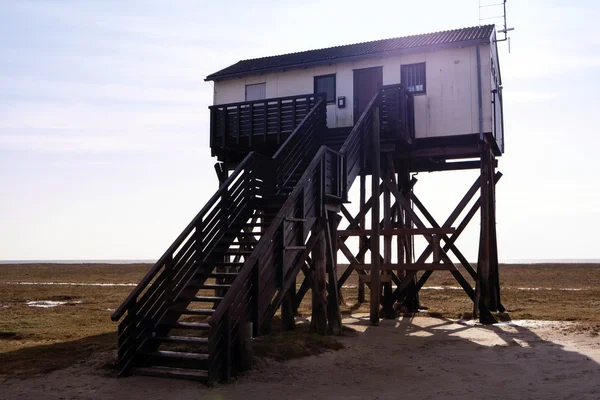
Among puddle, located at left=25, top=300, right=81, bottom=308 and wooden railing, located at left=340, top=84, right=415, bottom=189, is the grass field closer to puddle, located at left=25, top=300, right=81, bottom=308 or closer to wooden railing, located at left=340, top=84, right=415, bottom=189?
puddle, located at left=25, top=300, right=81, bottom=308

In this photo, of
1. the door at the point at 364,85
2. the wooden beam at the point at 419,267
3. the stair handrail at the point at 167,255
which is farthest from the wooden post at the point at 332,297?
the door at the point at 364,85

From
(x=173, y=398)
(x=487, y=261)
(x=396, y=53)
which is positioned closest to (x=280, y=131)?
(x=396, y=53)

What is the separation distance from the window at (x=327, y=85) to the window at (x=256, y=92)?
209 centimetres

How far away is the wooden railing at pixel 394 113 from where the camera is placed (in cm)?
1811

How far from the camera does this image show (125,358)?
10.7 meters

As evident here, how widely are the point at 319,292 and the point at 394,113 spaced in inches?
258

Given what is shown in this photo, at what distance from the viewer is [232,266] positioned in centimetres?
1227

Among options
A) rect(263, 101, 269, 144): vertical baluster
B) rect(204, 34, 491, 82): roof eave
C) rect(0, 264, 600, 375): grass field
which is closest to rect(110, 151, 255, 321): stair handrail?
rect(0, 264, 600, 375): grass field

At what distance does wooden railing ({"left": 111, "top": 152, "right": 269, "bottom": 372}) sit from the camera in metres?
10.9

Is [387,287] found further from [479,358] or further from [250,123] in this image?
[479,358]

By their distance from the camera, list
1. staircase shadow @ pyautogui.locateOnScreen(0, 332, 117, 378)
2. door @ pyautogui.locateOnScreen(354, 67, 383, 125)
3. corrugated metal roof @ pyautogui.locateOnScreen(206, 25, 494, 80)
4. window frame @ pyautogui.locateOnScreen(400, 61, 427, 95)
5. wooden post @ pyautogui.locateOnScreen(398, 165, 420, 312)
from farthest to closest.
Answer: wooden post @ pyautogui.locateOnScreen(398, 165, 420, 312), door @ pyautogui.locateOnScreen(354, 67, 383, 125), corrugated metal roof @ pyautogui.locateOnScreen(206, 25, 494, 80), window frame @ pyautogui.locateOnScreen(400, 61, 427, 95), staircase shadow @ pyautogui.locateOnScreen(0, 332, 117, 378)

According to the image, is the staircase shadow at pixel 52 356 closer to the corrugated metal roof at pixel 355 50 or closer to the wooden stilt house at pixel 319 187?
the wooden stilt house at pixel 319 187

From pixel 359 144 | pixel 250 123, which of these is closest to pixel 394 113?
pixel 359 144

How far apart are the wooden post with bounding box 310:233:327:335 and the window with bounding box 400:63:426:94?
24.0ft
